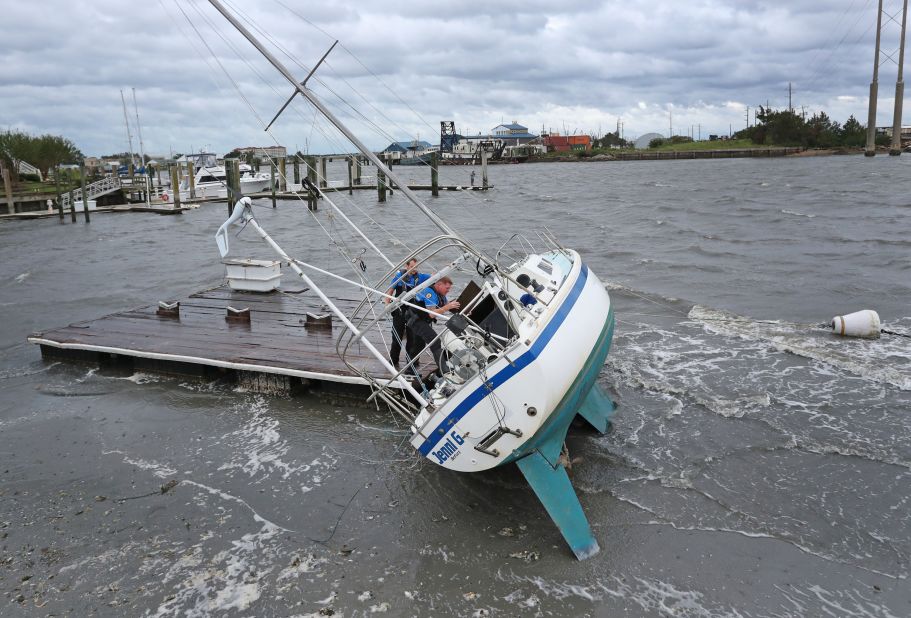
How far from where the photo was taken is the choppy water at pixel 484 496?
5.51m

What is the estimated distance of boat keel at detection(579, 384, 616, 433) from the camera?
821 centimetres

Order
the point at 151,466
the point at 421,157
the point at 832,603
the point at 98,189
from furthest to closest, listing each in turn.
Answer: the point at 98,189, the point at 421,157, the point at 151,466, the point at 832,603

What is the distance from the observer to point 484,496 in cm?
694

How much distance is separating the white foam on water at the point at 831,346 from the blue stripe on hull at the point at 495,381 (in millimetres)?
6207

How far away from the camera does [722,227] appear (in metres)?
26.6

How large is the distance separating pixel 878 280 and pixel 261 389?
14502 mm

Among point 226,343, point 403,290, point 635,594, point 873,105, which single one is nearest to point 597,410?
point 403,290

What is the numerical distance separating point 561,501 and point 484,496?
43.9 inches

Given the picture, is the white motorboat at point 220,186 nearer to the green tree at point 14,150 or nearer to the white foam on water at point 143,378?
the green tree at point 14,150

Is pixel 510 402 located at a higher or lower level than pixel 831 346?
higher

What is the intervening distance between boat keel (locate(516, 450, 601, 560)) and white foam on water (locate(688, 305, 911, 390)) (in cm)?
619

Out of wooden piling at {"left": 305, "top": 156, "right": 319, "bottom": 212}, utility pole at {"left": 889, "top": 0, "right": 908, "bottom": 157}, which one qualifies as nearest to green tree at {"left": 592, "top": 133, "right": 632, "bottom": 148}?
utility pole at {"left": 889, "top": 0, "right": 908, "bottom": 157}

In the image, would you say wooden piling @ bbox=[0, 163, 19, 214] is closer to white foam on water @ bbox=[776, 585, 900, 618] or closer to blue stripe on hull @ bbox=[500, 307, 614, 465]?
blue stripe on hull @ bbox=[500, 307, 614, 465]

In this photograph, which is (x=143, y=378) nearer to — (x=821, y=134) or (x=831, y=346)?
(x=831, y=346)
